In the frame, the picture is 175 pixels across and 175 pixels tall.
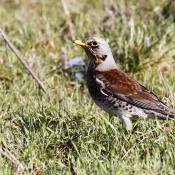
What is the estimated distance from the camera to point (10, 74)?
24.7 feet

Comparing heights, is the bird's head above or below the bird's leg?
above

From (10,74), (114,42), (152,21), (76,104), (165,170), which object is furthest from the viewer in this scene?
(152,21)

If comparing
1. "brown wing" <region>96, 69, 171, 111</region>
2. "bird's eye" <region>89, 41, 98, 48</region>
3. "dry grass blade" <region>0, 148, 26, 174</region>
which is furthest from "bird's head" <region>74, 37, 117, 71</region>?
"dry grass blade" <region>0, 148, 26, 174</region>

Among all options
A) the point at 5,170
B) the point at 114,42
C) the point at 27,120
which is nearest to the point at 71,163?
the point at 5,170

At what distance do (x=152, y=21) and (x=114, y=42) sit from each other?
92cm

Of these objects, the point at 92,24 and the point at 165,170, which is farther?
the point at 92,24

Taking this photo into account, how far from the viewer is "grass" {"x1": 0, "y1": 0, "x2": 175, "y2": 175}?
5.14 meters

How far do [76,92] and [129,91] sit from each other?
1.25 meters

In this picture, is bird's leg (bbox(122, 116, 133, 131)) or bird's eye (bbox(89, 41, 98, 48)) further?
bird's eye (bbox(89, 41, 98, 48))

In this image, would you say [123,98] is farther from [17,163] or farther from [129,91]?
[17,163]

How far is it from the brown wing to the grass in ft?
0.49

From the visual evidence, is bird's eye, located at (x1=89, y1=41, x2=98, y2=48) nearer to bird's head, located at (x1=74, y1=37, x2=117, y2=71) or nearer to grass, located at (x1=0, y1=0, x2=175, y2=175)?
bird's head, located at (x1=74, y1=37, x2=117, y2=71)

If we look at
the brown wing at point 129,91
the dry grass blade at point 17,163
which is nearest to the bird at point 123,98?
the brown wing at point 129,91

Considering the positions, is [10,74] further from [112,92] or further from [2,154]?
[2,154]
